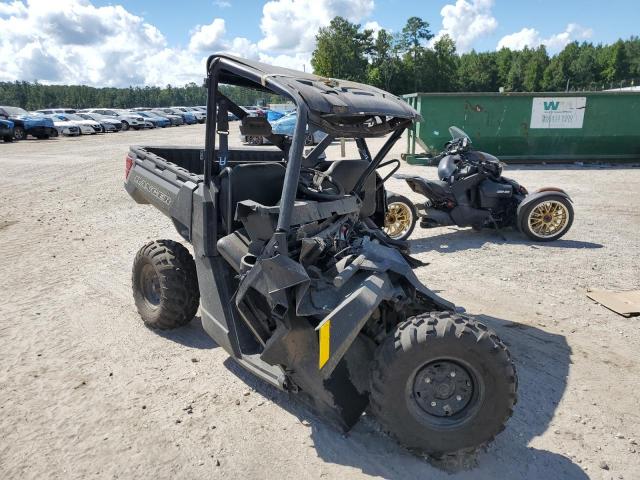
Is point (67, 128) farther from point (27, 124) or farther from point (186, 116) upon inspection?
point (186, 116)

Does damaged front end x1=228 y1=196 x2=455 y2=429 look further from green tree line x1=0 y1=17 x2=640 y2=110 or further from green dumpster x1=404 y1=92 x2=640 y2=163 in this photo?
green tree line x1=0 y1=17 x2=640 y2=110

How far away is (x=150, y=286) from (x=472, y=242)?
4.59m

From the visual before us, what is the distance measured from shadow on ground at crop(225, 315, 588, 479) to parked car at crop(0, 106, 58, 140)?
79.4 ft

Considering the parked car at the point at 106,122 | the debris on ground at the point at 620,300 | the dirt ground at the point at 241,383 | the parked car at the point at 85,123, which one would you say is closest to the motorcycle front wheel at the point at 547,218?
the dirt ground at the point at 241,383

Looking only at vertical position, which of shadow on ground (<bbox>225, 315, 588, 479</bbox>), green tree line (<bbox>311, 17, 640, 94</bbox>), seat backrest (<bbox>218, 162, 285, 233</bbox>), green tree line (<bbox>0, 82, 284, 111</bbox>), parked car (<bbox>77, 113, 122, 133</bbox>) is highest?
green tree line (<bbox>311, 17, 640, 94</bbox>)

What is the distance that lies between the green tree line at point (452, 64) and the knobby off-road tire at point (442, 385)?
5546 cm

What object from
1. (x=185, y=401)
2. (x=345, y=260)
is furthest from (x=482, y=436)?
(x=185, y=401)

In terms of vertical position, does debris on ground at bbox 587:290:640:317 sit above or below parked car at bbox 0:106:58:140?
below

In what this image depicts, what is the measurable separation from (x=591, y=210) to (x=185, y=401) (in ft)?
26.7

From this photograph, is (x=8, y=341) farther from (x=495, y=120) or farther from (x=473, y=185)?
(x=495, y=120)

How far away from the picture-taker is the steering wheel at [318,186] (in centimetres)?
358

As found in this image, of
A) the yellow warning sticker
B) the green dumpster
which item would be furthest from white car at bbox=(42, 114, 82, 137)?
the yellow warning sticker

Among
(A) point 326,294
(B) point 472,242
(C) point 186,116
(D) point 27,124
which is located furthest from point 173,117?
(A) point 326,294

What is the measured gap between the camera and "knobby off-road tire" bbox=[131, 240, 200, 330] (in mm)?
4137
